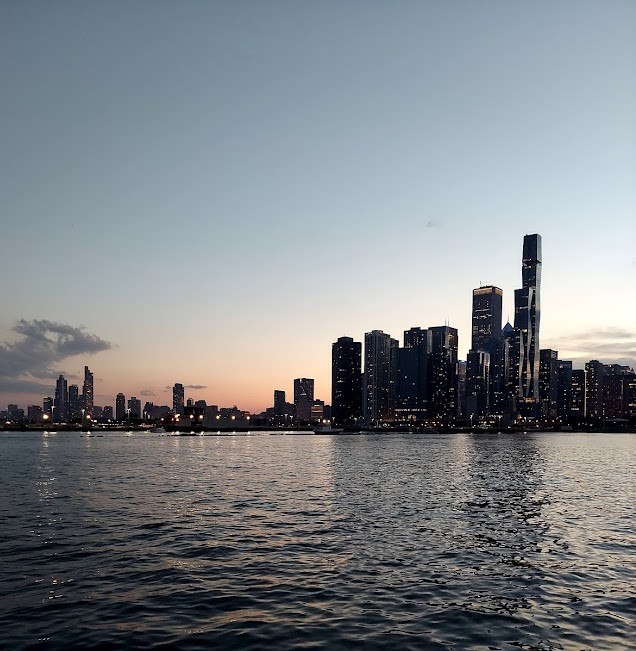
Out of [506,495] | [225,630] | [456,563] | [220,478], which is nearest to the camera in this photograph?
[225,630]

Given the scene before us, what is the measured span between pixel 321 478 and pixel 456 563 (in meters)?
56.5

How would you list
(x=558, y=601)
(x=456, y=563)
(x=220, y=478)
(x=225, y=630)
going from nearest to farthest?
(x=225, y=630), (x=558, y=601), (x=456, y=563), (x=220, y=478)

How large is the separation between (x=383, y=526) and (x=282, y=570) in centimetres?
1574

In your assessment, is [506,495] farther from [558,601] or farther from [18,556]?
[18,556]

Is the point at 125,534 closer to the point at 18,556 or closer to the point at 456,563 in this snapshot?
the point at 18,556

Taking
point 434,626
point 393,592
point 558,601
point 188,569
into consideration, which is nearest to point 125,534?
point 188,569

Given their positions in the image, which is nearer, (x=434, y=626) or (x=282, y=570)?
(x=434, y=626)

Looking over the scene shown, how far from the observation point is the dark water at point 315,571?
22.4 metres

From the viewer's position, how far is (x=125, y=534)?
4169cm

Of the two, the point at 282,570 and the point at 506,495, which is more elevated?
the point at 282,570

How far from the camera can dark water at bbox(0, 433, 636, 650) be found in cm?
2236

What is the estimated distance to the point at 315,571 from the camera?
3139 centimetres

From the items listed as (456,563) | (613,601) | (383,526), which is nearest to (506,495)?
(383,526)

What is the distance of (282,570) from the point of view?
31781mm
